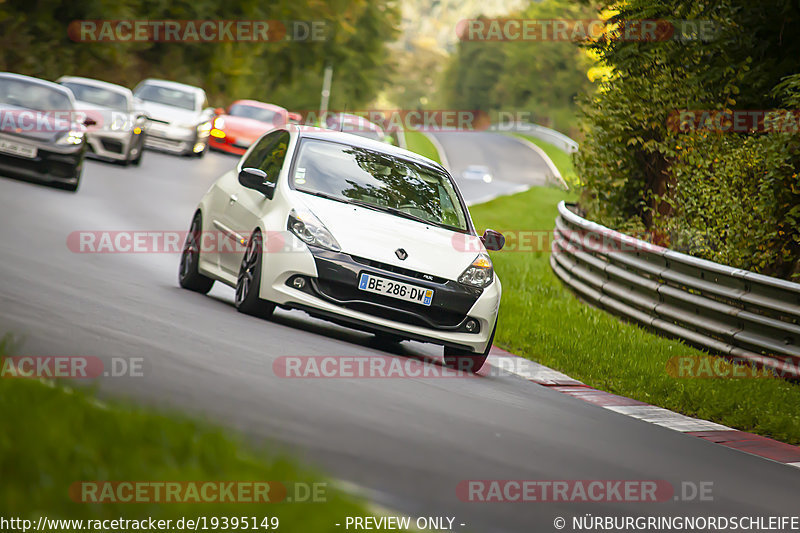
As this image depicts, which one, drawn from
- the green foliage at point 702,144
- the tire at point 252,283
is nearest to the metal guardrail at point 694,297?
the green foliage at point 702,144

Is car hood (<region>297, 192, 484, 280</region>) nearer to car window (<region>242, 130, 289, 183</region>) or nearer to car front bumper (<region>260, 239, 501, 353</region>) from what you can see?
car front bumper (<region>260, 239, 501, 353</region>)

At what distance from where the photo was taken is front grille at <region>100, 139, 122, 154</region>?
24.5 meters

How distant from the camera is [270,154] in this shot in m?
10.8

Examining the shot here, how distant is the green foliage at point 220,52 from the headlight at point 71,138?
72.6 ft

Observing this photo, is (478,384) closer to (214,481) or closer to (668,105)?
(214,481)

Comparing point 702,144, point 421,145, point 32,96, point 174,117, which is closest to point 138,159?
point 174,117

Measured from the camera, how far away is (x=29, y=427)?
13.8 feet

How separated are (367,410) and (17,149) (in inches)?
517

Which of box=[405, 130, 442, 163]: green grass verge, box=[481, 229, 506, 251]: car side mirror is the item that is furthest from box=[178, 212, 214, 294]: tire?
box=[405, 130, 442, 163]: green grass verge

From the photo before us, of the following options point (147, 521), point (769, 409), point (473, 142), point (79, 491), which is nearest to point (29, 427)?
point (79, 491)

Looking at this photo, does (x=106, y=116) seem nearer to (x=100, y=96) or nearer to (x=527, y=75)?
(x=100, y=96)

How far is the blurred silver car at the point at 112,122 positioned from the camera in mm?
24188

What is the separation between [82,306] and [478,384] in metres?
2.90

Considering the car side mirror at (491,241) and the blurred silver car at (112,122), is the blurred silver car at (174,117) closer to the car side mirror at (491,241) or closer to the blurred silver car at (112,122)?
the blurred silver car at (112,122)
